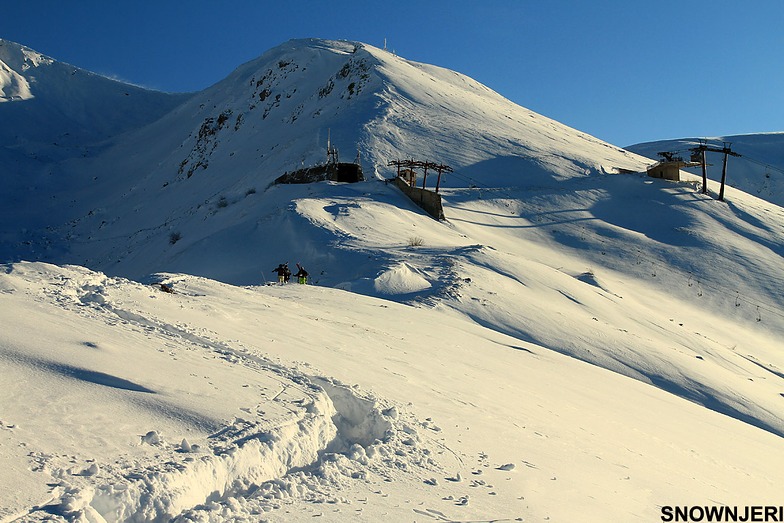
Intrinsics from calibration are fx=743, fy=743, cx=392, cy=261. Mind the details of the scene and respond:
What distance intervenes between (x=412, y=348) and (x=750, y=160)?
7521cm

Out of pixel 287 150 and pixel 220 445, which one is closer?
pixel 220 445

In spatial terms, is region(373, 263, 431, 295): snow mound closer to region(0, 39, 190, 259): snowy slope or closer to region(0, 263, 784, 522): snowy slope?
region(0, 263, 784, 522): snowy slope

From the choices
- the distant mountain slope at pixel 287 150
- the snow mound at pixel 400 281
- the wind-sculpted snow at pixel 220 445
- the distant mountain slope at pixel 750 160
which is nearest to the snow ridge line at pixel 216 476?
the wind-sculpted snow at pixel 220 445

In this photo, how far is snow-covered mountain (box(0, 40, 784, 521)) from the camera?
5.29 metres

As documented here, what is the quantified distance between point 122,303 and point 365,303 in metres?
7.11

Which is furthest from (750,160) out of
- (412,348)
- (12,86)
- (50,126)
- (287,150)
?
(12,86)

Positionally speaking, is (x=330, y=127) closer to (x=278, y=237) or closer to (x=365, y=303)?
(x=278, y=237)

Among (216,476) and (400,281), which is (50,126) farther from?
(216,476)

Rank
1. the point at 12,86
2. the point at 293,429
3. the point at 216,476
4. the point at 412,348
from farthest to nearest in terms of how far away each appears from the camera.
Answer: the point at 12,86 → the point at 412,348 → the point at 293,429 → the point at 216,476

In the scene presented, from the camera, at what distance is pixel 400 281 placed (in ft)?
62.9

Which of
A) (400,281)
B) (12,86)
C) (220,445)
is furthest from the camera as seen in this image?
(12,86)

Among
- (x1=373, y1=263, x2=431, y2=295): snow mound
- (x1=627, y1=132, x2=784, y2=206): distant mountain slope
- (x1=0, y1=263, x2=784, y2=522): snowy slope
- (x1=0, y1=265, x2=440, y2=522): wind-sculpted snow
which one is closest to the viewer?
(x1=0, y1=265, x2=440, y2=522): wind-sculpted snow

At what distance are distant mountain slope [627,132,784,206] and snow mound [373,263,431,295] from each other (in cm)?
4506

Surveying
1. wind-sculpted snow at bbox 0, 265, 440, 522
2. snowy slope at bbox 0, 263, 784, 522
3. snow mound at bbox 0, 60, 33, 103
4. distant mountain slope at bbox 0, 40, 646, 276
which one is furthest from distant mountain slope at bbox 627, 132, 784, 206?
snow mound at bbox 0, 60, 33, 103
